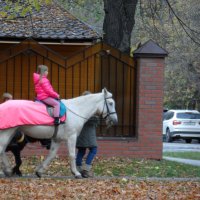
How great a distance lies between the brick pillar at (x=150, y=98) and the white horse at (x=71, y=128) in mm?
3323

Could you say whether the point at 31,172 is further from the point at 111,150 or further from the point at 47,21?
the point at 47,21

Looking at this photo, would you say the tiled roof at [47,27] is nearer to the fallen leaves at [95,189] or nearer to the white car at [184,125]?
the fallen leaves at [95,189]

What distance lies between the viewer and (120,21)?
19266 millimetres

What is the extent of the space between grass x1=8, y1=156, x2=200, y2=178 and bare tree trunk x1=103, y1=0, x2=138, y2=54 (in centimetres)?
366

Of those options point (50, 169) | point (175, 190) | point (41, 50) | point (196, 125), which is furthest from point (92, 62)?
point (196, 125)

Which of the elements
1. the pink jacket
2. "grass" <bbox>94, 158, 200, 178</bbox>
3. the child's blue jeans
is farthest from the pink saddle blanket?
"grass" <bbox>94, 158, 200, 178</bbox>

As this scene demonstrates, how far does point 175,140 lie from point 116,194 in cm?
2817

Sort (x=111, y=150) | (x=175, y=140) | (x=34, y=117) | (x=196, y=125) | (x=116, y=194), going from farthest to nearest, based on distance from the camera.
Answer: (x=175, y=140), (x=196, y=125), (x=111, y=150), (x=34, y=117), (x=116, y=194)

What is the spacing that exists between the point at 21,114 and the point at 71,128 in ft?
3.52

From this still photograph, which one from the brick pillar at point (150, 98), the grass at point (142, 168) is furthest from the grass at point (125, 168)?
the brick pillar at point (150, 98)

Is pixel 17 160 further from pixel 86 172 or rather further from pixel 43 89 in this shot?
pixel 43 89

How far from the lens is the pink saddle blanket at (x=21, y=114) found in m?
13.2

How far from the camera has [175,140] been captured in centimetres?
3931

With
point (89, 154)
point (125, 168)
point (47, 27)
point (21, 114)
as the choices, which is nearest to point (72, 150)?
point (89, 154)
